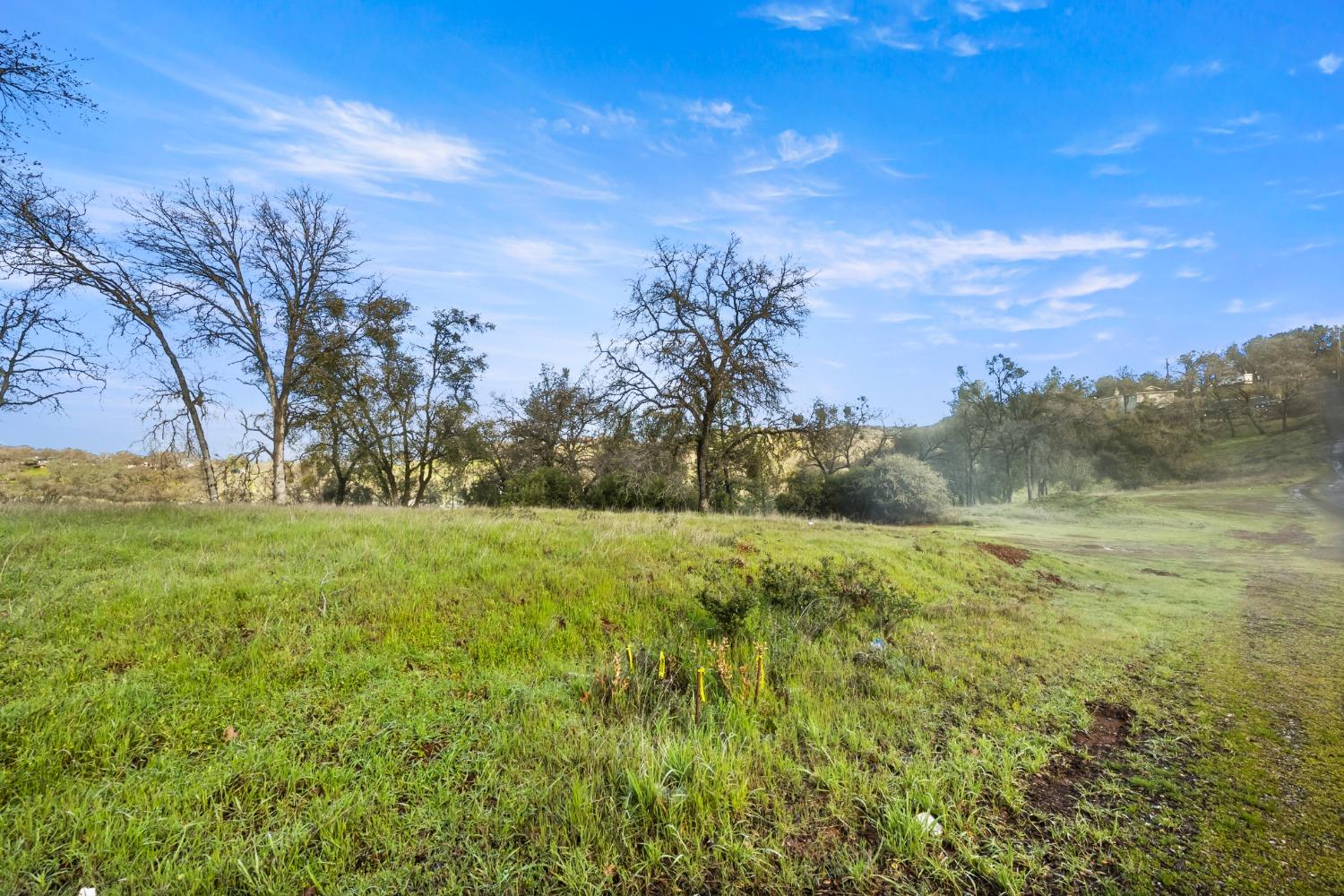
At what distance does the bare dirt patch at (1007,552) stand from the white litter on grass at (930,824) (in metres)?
11.9

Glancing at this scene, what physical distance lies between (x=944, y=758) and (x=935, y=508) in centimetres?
2413

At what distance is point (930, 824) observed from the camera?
2953 millimetres

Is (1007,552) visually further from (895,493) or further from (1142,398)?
(1142,398)

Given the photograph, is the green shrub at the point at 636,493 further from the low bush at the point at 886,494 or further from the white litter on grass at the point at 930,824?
the white litter on grass at the point at 930,824

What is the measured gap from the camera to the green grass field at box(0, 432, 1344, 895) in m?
2.72

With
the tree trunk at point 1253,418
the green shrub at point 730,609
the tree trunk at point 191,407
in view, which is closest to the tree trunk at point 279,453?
the tree trunk at point 191,407

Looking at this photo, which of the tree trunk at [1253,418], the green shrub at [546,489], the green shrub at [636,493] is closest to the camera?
the green shrub at [636,493]

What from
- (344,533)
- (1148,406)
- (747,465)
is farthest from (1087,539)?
(1148,406)

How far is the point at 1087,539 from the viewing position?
19391 millimetres

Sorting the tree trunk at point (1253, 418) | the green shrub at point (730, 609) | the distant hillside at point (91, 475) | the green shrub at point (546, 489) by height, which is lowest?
the green shrub at point (730, 609)

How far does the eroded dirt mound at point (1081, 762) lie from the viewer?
11.0 ft

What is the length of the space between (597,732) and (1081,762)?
3738 millimetres

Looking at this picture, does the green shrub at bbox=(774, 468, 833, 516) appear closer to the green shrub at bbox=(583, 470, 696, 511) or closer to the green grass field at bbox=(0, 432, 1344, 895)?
the green shrub at bbox=(583, 470, 696, 511)

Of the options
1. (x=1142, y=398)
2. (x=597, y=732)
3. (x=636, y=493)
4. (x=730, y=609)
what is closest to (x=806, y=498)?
(x=636, y=493)
